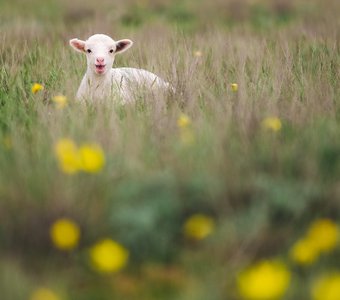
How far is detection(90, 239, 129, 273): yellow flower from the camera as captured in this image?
8.57 ft

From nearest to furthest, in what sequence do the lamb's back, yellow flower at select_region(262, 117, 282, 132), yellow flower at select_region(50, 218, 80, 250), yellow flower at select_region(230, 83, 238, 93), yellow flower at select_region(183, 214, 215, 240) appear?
yellow flower at select_region(50, 218, 80, 250) → yellow flower at select_region(183, 214, 215, 240) → yellow flower at select_region(262, 117, 282, 132) → yellow flower at select_region(230, 83, 238, 93) → the lamb's back

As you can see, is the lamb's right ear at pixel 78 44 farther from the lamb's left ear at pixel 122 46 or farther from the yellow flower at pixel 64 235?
the yellow flower at pixel 64 235

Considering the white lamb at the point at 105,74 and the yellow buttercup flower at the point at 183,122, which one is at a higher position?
the white lamb at the point at 105,74

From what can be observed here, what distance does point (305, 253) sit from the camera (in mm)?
2672

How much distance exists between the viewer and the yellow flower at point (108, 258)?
2.61m

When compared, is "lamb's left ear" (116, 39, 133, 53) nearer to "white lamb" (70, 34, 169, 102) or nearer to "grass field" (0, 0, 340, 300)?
"white lamb" (70, 34, 169, 102)

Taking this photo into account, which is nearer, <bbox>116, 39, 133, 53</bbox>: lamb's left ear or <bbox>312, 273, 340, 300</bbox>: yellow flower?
<bbox>312, 273, 340, 300</bbox>: yellow flower

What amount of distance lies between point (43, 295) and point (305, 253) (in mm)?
993

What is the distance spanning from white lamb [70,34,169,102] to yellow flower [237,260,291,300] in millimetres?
3174

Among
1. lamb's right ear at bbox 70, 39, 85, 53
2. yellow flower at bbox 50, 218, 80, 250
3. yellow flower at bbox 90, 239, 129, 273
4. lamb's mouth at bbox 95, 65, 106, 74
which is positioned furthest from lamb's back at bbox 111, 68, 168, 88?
yellow flower at bbox 90, 239, 129, 273

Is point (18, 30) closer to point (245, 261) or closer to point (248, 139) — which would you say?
point (248, 139)

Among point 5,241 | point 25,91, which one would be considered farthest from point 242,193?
point 25,91

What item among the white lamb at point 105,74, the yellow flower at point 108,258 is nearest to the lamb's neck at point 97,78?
the white lamb at point 105,74

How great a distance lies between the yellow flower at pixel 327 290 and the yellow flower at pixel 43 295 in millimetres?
910
